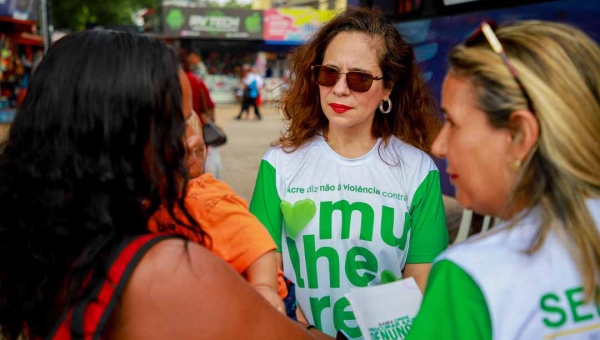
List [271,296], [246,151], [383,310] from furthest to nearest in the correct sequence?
[246,151] → [271,296] → [383,310]

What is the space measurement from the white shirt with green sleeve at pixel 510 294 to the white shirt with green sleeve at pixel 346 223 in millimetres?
946

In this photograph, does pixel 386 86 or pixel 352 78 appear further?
pixel 386 86

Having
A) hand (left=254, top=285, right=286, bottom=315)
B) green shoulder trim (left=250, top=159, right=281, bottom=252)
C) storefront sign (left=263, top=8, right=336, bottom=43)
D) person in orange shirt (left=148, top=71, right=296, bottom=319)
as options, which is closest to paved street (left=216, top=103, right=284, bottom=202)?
green shoulder trim (left=250, top=159, right=281, bottom=252)

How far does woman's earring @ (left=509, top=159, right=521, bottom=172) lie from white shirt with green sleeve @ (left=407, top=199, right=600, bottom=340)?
112 millimetres

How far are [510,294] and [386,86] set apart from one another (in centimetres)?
138

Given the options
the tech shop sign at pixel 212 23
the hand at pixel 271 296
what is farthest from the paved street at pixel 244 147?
the tech shop sign at pixel 212 23

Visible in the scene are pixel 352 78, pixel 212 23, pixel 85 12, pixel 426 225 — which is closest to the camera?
pixel 426 225

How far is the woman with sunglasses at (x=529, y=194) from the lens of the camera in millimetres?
1092

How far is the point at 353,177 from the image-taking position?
217 centimetres

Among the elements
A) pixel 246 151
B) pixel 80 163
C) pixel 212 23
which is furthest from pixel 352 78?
pixel 212 23

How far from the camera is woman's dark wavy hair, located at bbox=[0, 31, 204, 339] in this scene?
118 centimetres

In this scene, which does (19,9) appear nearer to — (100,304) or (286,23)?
(100,304)

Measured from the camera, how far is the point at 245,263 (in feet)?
5.13

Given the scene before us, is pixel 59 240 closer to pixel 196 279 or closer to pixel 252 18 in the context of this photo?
pixel 196 279
